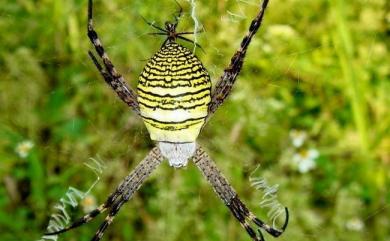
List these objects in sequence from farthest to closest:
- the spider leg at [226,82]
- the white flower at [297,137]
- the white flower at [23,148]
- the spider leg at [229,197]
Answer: the white flower at [297,137]
the white flower at [23,148]
the spider leg at [229,197]
the spider leg at [226,82]

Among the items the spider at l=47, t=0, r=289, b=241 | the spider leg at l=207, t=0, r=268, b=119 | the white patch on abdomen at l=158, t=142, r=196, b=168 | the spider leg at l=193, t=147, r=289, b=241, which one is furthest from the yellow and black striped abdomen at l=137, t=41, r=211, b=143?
the spider leg at l=193, t=147, r=289, b=241

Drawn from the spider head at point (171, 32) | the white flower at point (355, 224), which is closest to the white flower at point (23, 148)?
the spider head at point (171, 32)

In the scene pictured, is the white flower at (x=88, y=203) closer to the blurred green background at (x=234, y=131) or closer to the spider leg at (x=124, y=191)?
the blurred green background at (x=234, y=131)

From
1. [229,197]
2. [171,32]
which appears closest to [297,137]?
[229,197]

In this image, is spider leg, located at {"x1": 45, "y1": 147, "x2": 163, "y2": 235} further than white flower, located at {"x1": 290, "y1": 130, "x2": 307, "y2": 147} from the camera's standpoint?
No

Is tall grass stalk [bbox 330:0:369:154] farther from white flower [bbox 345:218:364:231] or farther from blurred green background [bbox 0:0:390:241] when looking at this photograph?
white flower [bbox 345:218:364:231]

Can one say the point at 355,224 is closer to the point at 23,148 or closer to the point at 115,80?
the point at 115,80
